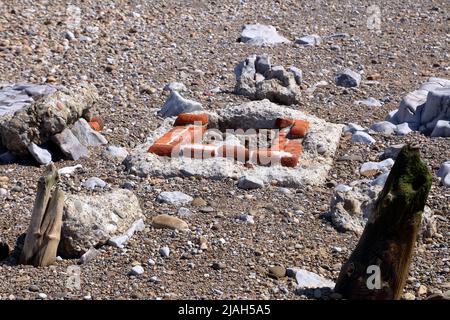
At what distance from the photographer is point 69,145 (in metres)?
6.51

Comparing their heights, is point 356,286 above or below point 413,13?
above

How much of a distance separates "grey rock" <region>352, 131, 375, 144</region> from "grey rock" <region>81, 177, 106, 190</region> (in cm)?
200

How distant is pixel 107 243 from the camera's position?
17.0 ft

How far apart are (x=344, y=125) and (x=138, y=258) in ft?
9.11

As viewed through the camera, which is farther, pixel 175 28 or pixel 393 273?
pixel 175 28

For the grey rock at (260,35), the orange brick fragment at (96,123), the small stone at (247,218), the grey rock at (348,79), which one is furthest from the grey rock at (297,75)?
the small stone at (247,218)

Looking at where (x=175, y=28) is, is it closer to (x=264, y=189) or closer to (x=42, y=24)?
(x=42, y=24)

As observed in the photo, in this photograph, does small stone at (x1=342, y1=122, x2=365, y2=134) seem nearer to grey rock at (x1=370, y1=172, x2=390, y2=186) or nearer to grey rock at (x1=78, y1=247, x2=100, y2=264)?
grey rock at (x1=370, y1=172, x2=390, y2=186)

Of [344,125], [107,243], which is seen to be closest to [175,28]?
[344,125]

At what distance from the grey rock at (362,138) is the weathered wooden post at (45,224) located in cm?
281

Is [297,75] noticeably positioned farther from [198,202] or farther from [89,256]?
[89,256]

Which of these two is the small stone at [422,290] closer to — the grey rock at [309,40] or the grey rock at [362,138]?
the grey rock at [362,138]

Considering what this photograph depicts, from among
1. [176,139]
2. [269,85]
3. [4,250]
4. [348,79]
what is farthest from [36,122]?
[348,79]

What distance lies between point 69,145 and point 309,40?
3613 millimetres
